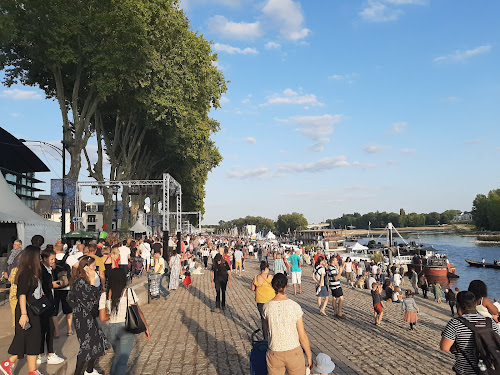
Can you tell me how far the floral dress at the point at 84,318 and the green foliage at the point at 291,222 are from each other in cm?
17047

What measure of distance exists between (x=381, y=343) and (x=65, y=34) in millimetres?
20860

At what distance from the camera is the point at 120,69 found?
22016 mm

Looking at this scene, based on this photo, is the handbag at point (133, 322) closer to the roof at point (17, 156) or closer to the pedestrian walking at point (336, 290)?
the pedestrian walking at point (336, 290)

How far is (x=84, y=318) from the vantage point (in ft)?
16.5

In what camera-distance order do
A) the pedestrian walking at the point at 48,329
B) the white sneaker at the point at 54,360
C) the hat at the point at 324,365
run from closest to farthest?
the hat at the point at 324,365 → the pedestrian walking at the point at 48,329 → the white sneaker at the point at 54,360

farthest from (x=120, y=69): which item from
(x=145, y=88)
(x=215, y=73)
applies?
(x=215, y=73)

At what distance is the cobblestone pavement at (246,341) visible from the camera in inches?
260

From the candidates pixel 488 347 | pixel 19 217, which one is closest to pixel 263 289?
pixel 488 347

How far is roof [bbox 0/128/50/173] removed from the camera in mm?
34162

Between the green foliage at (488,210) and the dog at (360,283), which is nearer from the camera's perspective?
the dog at (360,283)

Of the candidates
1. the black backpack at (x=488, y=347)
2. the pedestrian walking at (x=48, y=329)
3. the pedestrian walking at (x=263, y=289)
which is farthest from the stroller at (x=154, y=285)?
the black backpack at (x=488, y=347)

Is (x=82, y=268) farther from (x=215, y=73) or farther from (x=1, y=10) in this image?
(x=215, y=73)

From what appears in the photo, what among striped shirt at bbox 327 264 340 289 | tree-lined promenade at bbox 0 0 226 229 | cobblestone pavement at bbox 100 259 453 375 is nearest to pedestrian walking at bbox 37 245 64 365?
cobblestone pavement at bbox 100 259 453 375

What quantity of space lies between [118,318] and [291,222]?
175376 mm
